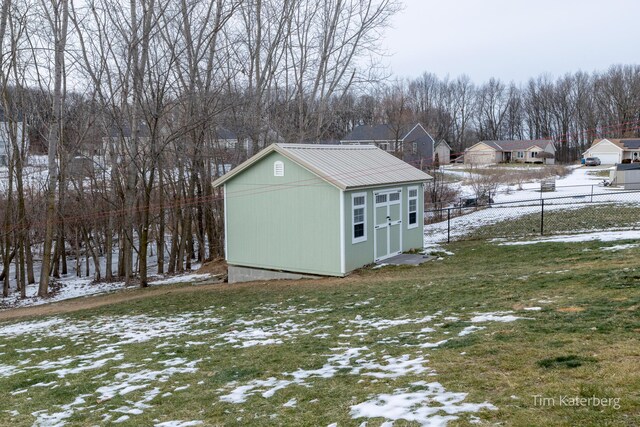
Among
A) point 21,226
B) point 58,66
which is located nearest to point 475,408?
point 58,66

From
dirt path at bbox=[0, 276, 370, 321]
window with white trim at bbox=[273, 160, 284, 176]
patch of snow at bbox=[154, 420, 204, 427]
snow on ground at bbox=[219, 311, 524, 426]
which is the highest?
window with white trim at bbox=[273, 160, 284, 176]

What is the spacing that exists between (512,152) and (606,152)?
10104 millimetres

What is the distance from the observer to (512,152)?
63.6 m

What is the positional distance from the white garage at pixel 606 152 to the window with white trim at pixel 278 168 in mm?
49780

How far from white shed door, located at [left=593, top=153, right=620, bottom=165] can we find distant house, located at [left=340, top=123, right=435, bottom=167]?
53.7 feet

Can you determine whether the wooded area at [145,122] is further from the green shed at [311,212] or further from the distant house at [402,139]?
the distant house at [402,139]

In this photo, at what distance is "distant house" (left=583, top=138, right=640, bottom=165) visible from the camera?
181ft

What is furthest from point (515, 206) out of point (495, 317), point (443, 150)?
point (443, 150)

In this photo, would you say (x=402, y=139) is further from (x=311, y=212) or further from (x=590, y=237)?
(x=311, y=212)

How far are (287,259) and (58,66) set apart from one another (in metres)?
9.13

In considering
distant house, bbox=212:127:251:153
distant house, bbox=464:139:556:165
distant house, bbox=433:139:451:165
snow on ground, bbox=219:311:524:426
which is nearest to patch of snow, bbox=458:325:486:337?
snow on ground, bbox=219:311:524:426

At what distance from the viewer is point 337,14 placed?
957 inches

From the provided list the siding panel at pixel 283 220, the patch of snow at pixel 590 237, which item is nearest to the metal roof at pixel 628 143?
the patch of snow at pixel 590 237

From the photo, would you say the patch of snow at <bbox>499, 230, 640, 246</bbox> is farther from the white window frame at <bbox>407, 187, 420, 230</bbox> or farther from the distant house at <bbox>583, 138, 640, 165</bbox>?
the distant house at <bbox>583, 138, 640, 165</bbox>
